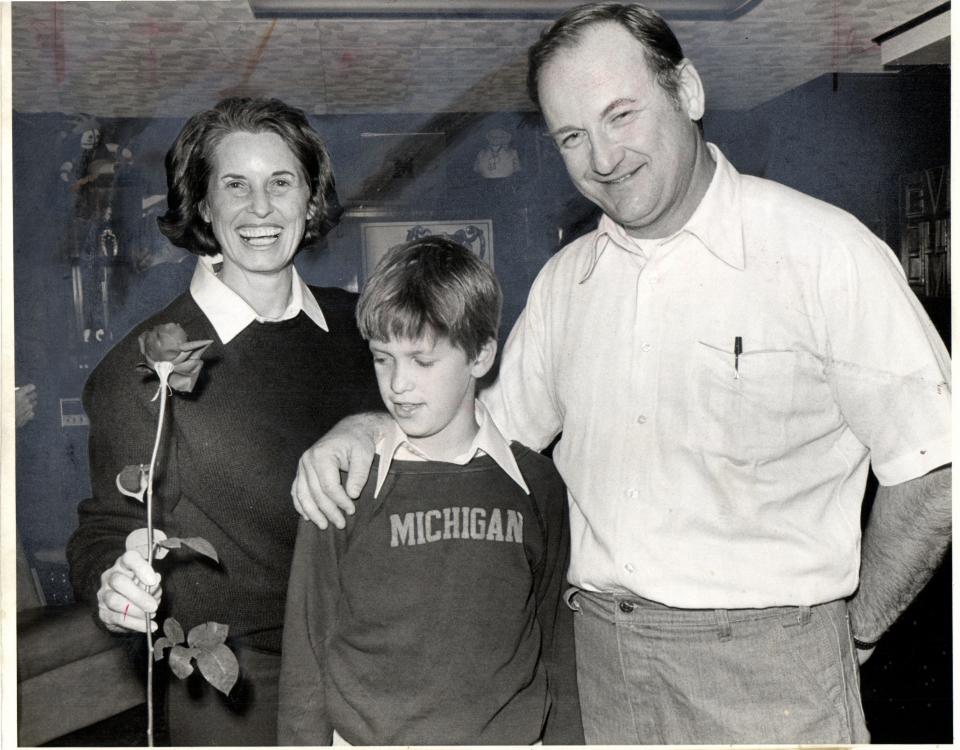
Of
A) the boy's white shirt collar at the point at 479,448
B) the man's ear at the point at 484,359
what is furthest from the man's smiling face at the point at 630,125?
the boy's white shirt collar at the point at 479,448

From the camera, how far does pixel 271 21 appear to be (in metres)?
2.19

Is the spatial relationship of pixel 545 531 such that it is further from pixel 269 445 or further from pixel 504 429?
pixel 269 445

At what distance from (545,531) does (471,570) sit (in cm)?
19

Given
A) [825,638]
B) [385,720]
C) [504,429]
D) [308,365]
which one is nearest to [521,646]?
[385,720]

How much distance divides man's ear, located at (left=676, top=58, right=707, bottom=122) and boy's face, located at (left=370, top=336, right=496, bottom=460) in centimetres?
69

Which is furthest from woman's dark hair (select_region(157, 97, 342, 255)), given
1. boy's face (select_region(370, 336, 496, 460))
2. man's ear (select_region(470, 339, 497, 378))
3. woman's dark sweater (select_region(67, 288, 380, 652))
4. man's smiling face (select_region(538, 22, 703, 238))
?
man's smiling face (select_region(538, 22, 703, 238))

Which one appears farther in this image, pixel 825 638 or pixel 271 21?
pixel 271 21

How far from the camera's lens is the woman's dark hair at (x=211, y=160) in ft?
7.03

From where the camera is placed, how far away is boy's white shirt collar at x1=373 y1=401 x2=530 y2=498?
209cm

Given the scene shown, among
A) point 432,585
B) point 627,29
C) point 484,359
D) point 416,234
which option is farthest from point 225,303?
point 627,29

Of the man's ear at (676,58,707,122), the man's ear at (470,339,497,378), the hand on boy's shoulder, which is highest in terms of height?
the man's ear at (676,58,707,122)

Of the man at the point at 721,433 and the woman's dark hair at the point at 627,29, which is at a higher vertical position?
the woman's dark hair at the point at 627,29

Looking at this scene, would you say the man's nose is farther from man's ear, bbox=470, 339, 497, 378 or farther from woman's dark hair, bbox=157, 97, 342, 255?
woman's dark hair, bbox=157, 97, 342, 255

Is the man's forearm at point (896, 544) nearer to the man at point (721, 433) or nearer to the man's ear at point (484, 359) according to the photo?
the man at point (721, 433)
